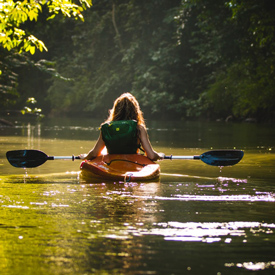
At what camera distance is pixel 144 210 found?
668cm

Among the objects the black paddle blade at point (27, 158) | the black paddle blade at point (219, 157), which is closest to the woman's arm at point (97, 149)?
the black paddle blade at point (27, 158)

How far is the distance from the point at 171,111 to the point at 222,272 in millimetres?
43458

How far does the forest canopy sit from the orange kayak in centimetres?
1363

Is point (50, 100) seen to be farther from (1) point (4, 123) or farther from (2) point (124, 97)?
(2) point (124, 97)

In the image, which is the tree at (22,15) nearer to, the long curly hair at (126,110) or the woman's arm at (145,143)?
the long curly hair at (126,110)

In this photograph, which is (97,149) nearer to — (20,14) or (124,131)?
(124,131)

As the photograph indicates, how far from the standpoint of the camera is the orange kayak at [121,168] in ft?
30.0

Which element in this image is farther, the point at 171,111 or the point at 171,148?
the point at 171,111

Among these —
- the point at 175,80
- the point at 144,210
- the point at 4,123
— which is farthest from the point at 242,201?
the point at 175,80

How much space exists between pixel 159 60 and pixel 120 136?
1480 inches

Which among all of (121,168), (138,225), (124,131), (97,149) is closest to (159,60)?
(97,149)

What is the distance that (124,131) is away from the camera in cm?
966

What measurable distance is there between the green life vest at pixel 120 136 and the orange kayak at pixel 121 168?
12cm

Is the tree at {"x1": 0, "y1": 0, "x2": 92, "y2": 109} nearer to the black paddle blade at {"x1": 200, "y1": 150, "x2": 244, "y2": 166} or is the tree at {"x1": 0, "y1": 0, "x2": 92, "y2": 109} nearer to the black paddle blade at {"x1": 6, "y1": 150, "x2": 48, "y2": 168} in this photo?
the black paddle blade at {"x1": 6, "y1": 150, "x2": 48, "y2": 168}
